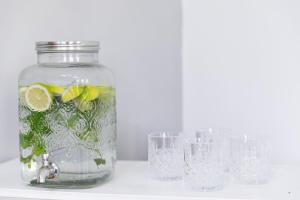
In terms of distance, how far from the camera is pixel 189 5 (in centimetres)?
152

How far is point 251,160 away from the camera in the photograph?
50.4 inches

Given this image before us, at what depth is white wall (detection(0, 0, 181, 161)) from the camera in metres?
1.56

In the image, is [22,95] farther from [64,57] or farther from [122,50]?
[122,50]

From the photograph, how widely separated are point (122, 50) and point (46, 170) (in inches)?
19.9

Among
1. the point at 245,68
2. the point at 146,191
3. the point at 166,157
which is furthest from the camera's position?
the point at 245,68

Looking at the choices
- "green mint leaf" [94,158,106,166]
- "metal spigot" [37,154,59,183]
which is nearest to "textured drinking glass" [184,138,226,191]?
"green mint leaf" [94,158,106,166]

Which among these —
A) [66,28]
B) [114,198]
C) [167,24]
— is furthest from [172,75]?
[114,198]

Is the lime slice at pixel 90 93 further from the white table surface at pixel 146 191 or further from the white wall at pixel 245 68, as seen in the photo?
the white wall at pixel 245 68

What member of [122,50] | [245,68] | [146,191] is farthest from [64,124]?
[245,68]

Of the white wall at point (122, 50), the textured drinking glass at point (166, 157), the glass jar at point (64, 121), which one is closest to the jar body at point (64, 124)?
the glass jar at point (64, 121)

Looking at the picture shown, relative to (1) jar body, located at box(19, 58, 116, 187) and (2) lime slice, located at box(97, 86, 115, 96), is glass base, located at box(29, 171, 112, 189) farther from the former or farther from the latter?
(2) lime slice, located at box(97, 86, 115, 96)

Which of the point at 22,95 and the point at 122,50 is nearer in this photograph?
the point at 22,95

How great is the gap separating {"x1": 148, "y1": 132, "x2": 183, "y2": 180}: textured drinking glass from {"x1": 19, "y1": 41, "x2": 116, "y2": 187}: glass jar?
4.8 inches

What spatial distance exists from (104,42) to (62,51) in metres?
0.33
